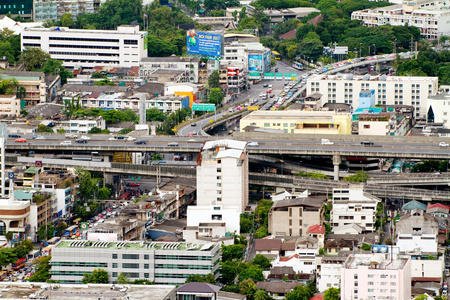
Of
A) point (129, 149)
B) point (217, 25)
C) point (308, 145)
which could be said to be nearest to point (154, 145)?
point (129, 149)

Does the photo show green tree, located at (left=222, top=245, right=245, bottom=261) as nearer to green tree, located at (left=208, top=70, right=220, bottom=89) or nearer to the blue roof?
the blue roof

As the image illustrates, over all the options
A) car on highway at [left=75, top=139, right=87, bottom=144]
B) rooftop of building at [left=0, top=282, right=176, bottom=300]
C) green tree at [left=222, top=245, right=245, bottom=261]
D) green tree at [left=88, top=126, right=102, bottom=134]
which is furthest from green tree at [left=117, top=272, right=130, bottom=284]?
green tree at [left=88, top=126, right=102, bottom=134]

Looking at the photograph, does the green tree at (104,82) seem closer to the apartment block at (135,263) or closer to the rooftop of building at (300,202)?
the rooftop of building at (300,202)

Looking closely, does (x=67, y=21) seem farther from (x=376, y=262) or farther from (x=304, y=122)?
(x=376, y=262)

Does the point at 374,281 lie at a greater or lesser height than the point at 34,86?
lesser

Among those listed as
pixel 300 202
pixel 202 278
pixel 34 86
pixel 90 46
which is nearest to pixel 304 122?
pixel 300 202

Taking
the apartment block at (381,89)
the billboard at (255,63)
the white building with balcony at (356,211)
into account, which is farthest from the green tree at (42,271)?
the billboard at (255,63)
